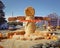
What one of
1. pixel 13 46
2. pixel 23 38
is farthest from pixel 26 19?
pixel 13 46

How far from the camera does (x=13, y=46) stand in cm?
596

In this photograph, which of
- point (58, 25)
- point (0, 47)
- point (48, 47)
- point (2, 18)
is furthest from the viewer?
point (2, 18)

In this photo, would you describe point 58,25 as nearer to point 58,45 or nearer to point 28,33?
point 28,33

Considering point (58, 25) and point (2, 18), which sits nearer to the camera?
point (58, 25)

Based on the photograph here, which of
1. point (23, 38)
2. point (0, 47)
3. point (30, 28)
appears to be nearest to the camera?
point (0, 47)

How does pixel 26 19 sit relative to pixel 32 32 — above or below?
above

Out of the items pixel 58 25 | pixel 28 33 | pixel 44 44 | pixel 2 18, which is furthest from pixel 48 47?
pixel 2 18

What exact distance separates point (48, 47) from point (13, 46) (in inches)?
42.2

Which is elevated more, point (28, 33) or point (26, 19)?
point (26, 19)

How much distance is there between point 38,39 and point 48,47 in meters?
1.24

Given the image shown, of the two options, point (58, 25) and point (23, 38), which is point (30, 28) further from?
point (58, 25)

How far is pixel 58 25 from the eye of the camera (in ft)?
56.2

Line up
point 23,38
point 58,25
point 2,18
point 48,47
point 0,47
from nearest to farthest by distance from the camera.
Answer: point 48,47 < point 0,47 < point 23,38 < point 58,25 < point 2,18

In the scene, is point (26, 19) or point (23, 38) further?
point (26, 19)
